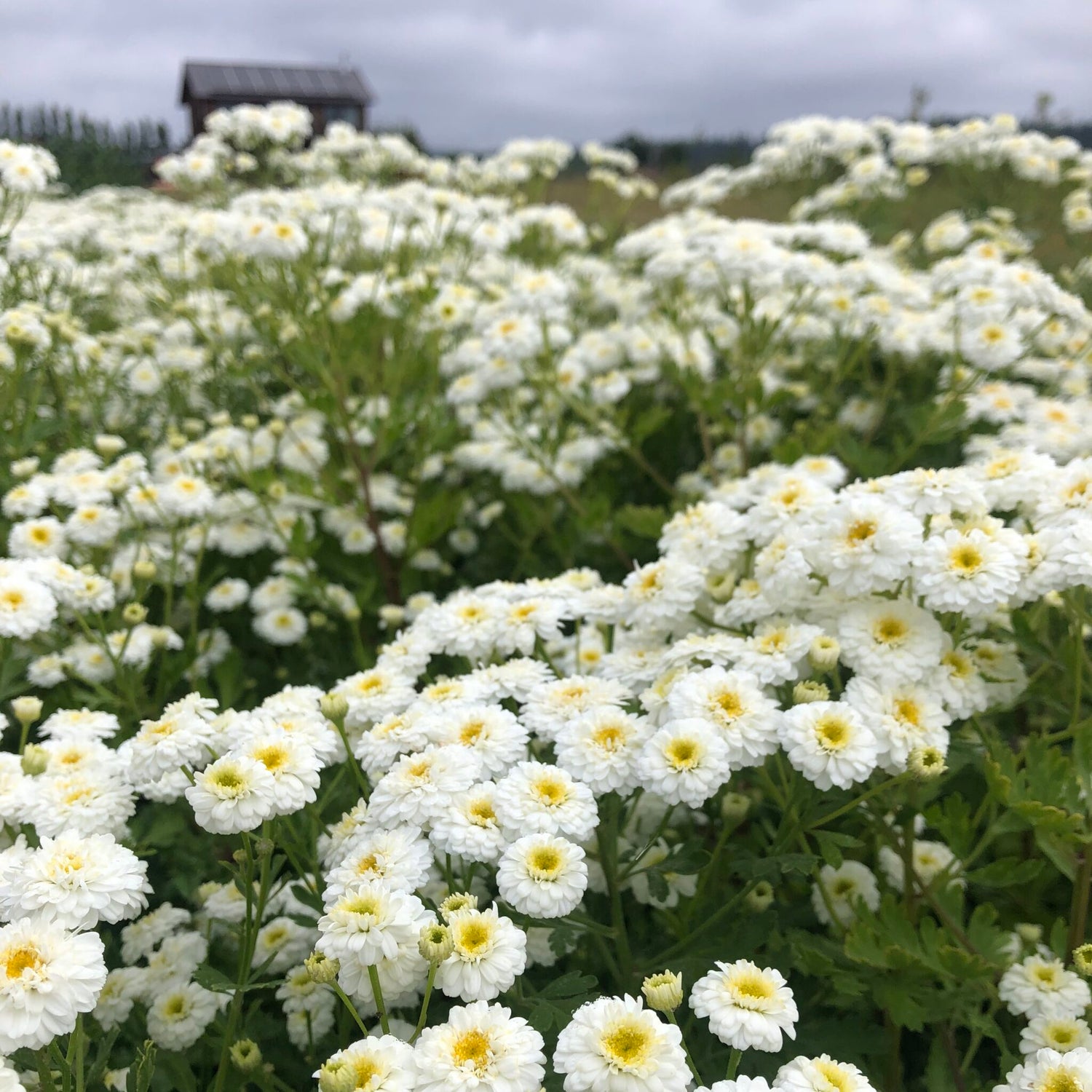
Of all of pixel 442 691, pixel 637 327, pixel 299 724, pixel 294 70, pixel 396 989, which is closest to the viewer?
pixel 396 989

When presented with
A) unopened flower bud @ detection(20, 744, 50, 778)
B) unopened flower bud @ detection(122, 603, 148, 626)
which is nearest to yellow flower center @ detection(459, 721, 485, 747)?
unopened flower bud @ detection(20, 744, 50, 778)

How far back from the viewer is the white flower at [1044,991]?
1.61 metres

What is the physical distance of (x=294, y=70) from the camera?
19.3 metres

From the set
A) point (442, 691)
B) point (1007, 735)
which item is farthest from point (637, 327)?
point (442, 691)

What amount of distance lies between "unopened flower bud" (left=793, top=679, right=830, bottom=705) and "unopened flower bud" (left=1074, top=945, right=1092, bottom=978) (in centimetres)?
58

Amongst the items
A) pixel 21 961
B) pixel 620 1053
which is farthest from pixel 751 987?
pixel 21 961

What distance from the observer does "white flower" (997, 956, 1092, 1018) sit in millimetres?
1605

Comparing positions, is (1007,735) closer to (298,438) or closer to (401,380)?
(401,380)

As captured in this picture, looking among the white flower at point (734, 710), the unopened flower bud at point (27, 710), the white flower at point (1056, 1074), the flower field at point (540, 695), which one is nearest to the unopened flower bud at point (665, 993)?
the flower field at point (540, 695)

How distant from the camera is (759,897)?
1834 mm

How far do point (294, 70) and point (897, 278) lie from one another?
1933cm

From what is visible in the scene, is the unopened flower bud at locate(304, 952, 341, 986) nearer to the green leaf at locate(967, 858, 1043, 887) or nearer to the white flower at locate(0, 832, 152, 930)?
the white flower at locate(0, 832, 152, 930)

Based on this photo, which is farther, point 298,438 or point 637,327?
point 637,327

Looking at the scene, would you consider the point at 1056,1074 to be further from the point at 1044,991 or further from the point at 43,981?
the point at 43,981
